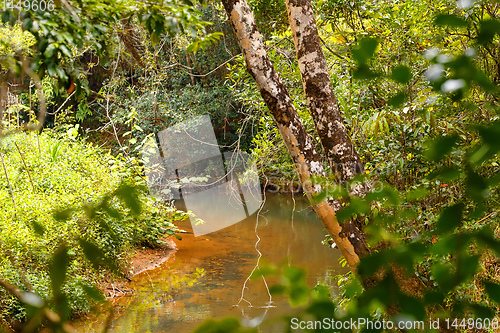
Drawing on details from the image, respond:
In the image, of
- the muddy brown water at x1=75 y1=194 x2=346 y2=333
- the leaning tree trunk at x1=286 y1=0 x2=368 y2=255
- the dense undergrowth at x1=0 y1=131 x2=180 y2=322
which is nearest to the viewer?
the leaning tree trunk at x1=286 y1=0 x2=368 y2=255

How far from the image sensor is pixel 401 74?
41 centimetres

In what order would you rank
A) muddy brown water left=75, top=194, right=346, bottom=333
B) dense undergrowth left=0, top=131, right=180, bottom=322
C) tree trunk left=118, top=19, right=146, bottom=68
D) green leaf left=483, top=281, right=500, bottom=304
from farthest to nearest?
1. tree trunk left=118, top=19, right=146, bottom=68
2. muddy brown water left=75, top=194, right=346, bottom=333
3. dense undergrowth left=0, top=131, right=180, bottom=322
4. green leaf left=483, top=281, right=500, bottom=304

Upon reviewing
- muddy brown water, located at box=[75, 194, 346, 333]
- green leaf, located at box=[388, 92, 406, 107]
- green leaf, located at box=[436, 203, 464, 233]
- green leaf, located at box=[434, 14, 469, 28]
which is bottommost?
muddy brown water, located at box=[75, 194, 346, 333]

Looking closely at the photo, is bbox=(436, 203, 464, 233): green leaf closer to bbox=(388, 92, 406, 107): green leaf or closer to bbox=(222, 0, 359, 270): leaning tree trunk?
bbox=(388, 92, 406, 107): green leaf

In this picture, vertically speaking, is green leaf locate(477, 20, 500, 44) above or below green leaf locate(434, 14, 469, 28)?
below

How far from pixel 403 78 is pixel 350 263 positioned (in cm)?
206

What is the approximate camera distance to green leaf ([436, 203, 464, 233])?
0.40 m

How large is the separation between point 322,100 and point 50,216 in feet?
5.12

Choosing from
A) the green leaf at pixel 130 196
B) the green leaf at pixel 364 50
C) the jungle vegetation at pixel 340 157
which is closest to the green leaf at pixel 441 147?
the jungle vegetation at pixel 340 157

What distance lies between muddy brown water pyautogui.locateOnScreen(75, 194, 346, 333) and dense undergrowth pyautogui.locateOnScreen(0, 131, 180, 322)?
35cm

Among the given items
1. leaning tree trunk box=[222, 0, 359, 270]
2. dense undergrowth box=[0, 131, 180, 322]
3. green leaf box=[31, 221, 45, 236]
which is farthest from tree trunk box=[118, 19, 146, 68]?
green leaf box=[31, 221, 45, 236]

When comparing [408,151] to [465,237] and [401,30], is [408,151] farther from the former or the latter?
[465,237]

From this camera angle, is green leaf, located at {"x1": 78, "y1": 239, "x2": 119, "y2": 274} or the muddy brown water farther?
the muddy brown water

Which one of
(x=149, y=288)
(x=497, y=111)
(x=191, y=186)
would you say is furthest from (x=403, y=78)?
(x=191, y=186)
